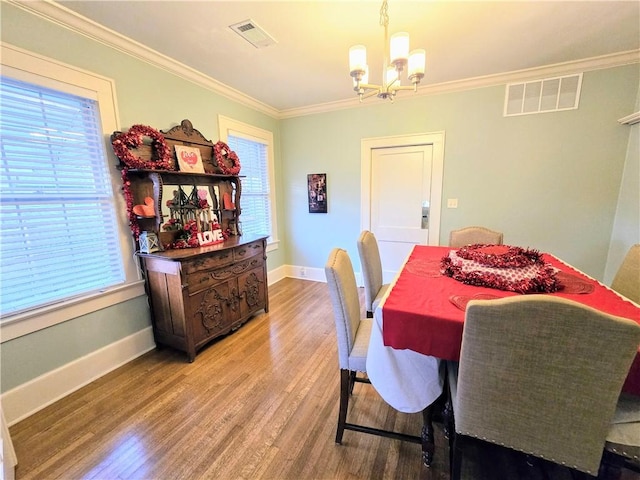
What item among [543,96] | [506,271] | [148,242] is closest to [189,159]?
[148,242]

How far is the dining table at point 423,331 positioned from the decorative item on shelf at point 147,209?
6.50ft

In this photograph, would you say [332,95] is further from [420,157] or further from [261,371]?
[261,371]

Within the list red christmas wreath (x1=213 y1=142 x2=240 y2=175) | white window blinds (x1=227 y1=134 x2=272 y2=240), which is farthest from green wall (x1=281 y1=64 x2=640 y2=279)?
red christmas wreath (x1=213 y1=142 x2=240 y2=175)

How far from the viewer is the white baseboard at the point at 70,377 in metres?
1.64

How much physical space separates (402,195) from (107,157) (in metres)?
3.10

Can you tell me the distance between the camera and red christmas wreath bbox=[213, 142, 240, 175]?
2.73m

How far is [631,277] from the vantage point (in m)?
1.58

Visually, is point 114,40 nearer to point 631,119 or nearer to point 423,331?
point 423,331

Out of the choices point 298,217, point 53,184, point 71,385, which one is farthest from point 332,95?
point 71,385

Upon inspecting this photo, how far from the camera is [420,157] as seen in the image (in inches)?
131

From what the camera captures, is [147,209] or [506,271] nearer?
[506,271]

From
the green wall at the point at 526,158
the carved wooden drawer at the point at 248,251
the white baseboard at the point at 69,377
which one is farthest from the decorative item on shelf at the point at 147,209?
the green wall at the point at 526,158

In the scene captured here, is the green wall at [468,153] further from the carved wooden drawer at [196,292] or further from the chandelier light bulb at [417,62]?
the chandelier light bulb at [417,62]

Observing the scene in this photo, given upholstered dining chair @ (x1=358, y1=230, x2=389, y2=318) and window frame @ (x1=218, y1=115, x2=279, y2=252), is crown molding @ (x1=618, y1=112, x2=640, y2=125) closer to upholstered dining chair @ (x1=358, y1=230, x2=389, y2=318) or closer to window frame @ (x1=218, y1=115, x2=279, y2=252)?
upholstered dining chair @ (x1=358, y1=230, x2=389, y2=318)
